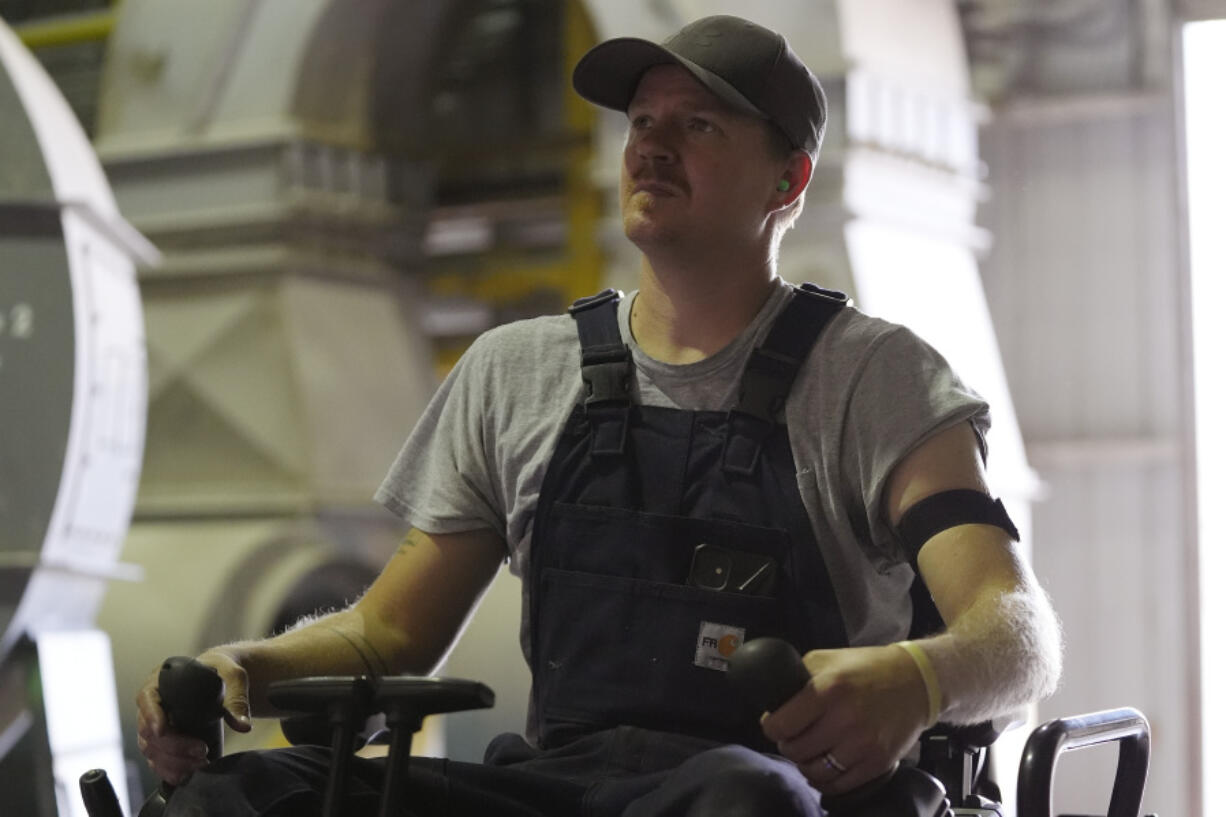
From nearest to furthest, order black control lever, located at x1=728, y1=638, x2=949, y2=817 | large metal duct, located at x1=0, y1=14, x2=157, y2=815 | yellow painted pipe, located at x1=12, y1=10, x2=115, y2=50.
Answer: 1. black control lever, located at x1=728, y1=638, x2=949, y2=817
2. large metal duct, located at x1=0, y1=14, x2=157, y2=815
3. yellow painted pipe, located at x1=12, y1=10, x2=115, y2=50

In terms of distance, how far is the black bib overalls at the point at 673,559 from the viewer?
1469 mm

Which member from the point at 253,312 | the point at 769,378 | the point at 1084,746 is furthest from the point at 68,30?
the point at 1084,746

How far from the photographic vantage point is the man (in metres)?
1.39

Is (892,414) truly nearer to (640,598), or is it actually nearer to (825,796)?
(640,598)

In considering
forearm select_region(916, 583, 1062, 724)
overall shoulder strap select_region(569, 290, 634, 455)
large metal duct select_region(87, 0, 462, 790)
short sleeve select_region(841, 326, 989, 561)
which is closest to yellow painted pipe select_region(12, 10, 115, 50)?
large metal duct select_region(87, 0, 462, 790)

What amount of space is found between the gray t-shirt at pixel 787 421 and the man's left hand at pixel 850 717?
0.91 feet

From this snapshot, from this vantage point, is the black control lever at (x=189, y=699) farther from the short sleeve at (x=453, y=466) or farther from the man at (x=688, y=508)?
the short sleeve at (x=453, y=466)

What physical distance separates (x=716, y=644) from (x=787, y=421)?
22 cm

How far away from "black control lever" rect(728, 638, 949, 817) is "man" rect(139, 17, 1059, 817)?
31 mm

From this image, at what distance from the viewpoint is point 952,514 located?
4.70 feet

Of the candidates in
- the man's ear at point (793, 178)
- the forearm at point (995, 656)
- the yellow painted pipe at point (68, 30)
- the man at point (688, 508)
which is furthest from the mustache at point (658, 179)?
the yellow painted pipe at point (68, 30)

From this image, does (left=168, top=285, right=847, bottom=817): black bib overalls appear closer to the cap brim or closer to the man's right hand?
the man's right hand

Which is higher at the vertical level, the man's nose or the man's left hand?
the man's nose

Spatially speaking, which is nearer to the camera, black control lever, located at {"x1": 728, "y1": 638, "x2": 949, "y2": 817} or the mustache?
black control lever, located at {"x1": 728, "y1": 638, "x2": 949, "y2": 817}
